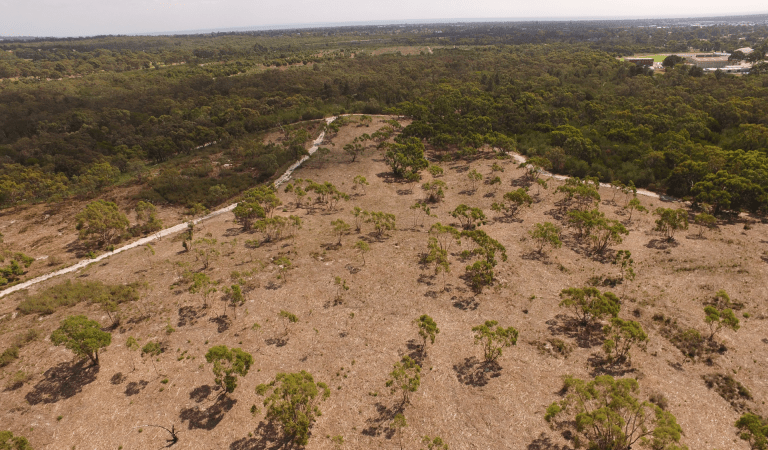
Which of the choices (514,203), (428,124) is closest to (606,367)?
(514,203)

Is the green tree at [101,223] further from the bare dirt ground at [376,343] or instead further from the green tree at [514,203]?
the green tree at [514,203]

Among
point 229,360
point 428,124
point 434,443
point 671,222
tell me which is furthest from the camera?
point 428,124

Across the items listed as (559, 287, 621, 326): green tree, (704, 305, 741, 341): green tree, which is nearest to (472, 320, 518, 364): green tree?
(559, 287, 621, 326): green tree

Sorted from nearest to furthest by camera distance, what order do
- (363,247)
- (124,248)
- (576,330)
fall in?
(576,330)
(363,247)
(124,248)

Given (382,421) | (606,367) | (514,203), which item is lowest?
(382,421)

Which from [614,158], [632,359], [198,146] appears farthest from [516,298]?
[198,146]

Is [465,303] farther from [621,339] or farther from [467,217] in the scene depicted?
[467,217]
